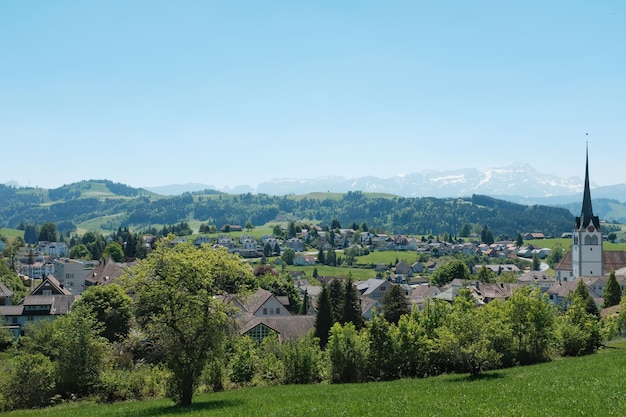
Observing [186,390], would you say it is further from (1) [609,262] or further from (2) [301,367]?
(1) [609,262]

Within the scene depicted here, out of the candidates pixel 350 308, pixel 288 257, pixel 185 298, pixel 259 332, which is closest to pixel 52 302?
pixel 259 332

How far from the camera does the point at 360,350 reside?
34.3 meters

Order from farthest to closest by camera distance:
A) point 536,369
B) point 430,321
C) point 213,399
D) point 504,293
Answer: point 504,293 → point 430,321 → point 536,369 → point 213,399

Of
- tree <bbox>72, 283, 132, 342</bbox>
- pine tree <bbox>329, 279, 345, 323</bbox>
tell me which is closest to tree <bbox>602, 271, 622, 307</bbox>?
pine tree <bbox>329, 279, 345, 323</bbox>

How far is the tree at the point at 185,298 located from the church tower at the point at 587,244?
97.7m

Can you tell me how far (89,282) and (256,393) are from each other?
3759 inches

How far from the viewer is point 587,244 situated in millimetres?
111688

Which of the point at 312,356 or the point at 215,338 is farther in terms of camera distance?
the point at 312,356

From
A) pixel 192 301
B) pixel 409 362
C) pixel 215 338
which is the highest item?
pixel 192 301

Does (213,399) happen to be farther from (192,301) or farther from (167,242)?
(167,242)

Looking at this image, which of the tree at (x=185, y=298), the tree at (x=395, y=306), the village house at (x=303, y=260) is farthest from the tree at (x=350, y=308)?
the village house at (x=303, y=260)

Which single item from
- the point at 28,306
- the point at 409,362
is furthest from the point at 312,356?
the point at 28,306

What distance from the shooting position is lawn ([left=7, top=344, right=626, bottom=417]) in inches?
744

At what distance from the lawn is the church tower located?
86.8 metres
